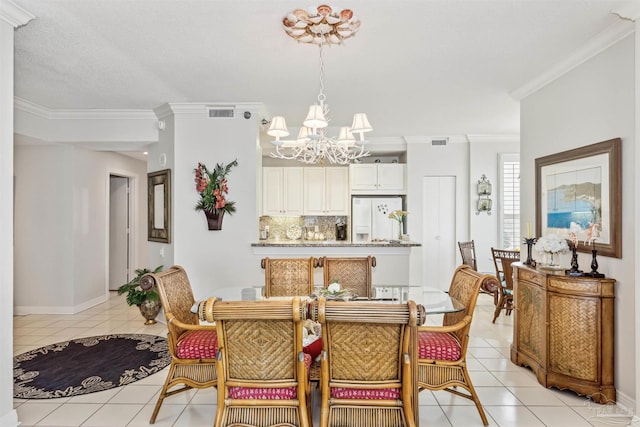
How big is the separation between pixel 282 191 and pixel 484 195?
3.40m

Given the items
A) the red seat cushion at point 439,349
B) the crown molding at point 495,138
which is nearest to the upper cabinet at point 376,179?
the crown molding at point 495,138

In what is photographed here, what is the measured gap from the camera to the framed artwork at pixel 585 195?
277 centimetres

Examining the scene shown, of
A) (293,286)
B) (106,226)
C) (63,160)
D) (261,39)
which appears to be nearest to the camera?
(261,39)

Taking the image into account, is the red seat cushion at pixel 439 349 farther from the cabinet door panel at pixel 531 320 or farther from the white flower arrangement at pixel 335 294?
→ the cabinet door panel at pixel 531 320

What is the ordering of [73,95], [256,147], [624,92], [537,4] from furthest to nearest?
1. [256,147]
2. [73,95]
3. [624,92]
4. [537,4]

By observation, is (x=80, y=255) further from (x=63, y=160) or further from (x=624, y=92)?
(x=624, y=92)

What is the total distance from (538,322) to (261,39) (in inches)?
123

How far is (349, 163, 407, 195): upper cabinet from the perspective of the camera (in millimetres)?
6598

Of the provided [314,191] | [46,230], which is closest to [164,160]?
[46,230]

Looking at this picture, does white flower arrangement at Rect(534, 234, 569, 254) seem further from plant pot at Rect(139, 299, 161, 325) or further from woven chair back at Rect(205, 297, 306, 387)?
plant pot at Rect(139, 299, 161, 325)

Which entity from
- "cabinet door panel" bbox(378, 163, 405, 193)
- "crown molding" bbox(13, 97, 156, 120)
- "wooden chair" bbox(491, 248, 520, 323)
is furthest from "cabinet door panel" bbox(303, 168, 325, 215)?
"wooden chair" bbox(491, 248, 520, 323)

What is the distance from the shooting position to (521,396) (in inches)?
115

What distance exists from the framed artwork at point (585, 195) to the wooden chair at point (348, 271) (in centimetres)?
174

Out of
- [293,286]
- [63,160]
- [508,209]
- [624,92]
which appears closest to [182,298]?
[293,286]
